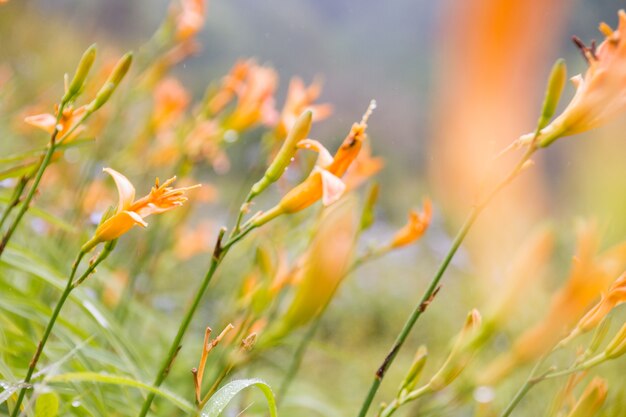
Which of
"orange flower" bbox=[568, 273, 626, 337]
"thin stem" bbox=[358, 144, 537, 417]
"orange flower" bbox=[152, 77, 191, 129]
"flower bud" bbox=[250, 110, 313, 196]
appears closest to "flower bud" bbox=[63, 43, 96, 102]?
"flower bud" bbox=[250, 110, 313, 196]

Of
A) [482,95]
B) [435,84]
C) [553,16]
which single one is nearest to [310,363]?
[482,95]

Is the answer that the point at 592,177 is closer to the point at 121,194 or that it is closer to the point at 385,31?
the point at 121,194

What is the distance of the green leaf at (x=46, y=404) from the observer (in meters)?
0.44

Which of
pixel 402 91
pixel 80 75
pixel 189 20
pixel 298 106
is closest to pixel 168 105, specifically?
pixel 189 20

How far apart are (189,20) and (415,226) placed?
0.55 meters

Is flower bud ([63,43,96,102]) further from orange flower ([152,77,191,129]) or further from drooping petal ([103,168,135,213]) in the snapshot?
orange flower ([152,77,191,129])

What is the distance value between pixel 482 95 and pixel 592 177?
11.6 feet

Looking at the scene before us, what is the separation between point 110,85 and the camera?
1.69ft

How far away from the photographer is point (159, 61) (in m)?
1.18

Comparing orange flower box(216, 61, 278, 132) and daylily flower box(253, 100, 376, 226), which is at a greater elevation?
orange flower box(216, 61, 278, 132)

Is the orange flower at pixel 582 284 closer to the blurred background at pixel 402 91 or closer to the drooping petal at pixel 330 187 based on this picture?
the drooping petal at pixel 330 187

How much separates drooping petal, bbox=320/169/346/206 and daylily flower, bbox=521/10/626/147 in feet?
0.42

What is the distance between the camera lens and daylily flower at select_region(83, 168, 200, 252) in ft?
1.42

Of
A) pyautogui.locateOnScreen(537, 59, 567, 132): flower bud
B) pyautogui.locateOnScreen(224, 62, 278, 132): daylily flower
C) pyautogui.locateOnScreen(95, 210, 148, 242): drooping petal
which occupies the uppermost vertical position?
pyautogui.locateOnScreen(224, 62, 278, 132): daylily flower
